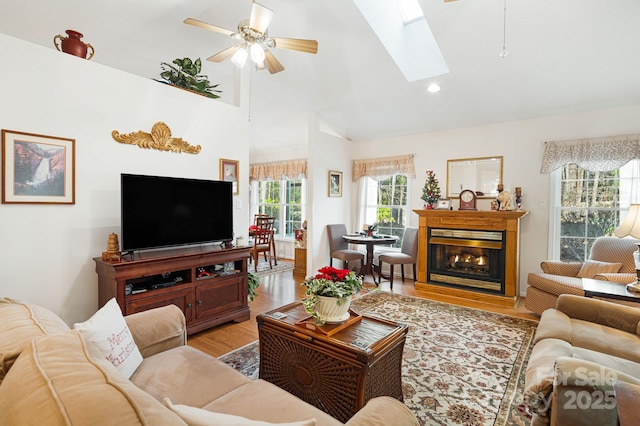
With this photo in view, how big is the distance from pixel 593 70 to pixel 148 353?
4.80 metres

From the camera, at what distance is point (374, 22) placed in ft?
10.9

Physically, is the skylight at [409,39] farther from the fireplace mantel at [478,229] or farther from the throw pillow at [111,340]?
the throw pillow at [111,340]

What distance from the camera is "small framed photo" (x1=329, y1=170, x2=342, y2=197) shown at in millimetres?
5574

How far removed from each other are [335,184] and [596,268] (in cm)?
370

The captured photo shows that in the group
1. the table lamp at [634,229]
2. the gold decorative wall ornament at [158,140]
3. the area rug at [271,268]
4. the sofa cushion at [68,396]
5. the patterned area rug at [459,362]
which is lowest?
the patterned area rug at [459,362]

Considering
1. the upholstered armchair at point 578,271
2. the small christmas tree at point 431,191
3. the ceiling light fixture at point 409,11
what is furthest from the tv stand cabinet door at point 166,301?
the ceiling light fixture at point 409,11

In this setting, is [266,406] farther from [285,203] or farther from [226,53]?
[285,203]

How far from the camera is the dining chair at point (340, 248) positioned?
5184 millimetres

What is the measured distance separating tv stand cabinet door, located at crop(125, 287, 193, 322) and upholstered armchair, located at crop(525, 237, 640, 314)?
3673 mm

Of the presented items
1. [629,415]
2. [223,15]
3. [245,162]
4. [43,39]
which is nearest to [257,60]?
[223,15]

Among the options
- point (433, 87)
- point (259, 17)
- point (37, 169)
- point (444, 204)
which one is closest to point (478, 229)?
point (444, 204)

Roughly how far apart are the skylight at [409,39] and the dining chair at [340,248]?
8.61ft

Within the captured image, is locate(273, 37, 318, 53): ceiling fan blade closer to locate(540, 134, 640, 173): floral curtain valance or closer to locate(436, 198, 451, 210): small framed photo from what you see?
locate(436, 198, 451, 210): small framed photo

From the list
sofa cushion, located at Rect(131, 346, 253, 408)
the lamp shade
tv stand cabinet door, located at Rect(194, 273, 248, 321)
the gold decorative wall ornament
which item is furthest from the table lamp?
the gold decorative wall ornament
